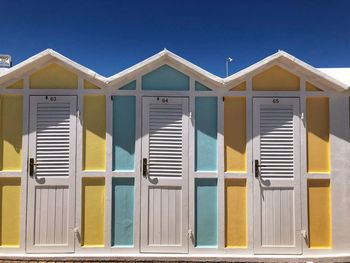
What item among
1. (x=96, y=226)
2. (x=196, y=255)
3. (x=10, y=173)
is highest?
(x=10, y=173)

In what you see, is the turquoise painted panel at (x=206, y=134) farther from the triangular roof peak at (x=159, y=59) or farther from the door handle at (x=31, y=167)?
the door handle at (x=31, y=167)

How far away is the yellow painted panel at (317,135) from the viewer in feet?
13.6

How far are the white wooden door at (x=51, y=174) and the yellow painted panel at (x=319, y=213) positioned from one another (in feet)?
13.1

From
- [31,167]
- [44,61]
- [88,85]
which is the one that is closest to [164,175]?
[88,85]

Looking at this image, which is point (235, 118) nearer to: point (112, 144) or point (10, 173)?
point (112, 144)

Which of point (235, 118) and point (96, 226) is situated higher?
point (235, 118)

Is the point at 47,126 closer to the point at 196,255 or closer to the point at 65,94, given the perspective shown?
the point at 65,94

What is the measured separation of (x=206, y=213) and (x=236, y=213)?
19.9 inches

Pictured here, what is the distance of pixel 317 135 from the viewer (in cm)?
415

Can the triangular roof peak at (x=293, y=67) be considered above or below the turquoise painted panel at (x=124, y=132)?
above

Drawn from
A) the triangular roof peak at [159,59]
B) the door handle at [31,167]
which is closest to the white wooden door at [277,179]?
the triangular roof peak at [159,59]

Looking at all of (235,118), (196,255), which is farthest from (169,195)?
(235,118)

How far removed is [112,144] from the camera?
13.5 ft

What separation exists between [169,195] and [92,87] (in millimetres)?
2241
